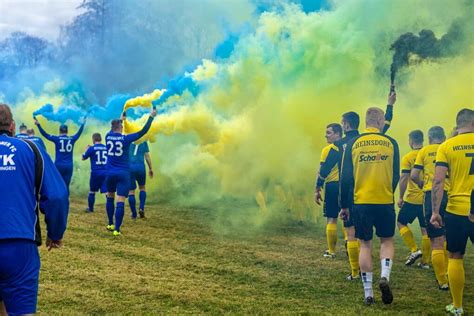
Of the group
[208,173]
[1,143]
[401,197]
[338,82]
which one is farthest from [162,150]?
[1,143]

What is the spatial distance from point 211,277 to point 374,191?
251cm

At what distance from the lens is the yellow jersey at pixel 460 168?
17.2 feet

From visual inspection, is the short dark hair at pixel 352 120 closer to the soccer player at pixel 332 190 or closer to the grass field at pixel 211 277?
the soccer player at pixel 332 190

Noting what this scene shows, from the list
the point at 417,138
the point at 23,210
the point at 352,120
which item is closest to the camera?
the point at 23,210

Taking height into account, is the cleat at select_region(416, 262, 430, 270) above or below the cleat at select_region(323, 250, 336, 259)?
below

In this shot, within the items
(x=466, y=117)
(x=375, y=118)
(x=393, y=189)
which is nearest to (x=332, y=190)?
(x=393, y=189)

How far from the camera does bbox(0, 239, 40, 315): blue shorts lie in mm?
3309

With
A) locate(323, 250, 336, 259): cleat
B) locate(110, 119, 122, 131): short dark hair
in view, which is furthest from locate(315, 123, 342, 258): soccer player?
locate(110, 119, 122, 131): short dark hair

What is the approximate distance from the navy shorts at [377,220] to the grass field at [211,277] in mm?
795

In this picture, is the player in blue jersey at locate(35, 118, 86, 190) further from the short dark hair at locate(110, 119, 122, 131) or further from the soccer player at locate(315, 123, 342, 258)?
the soccer player at locate(315, 123, 342, 258)

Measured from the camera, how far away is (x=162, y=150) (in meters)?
18.8

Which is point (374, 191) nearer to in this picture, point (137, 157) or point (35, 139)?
point (35, 139)

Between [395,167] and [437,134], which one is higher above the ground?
[437,134]

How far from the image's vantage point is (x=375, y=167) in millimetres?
5977
